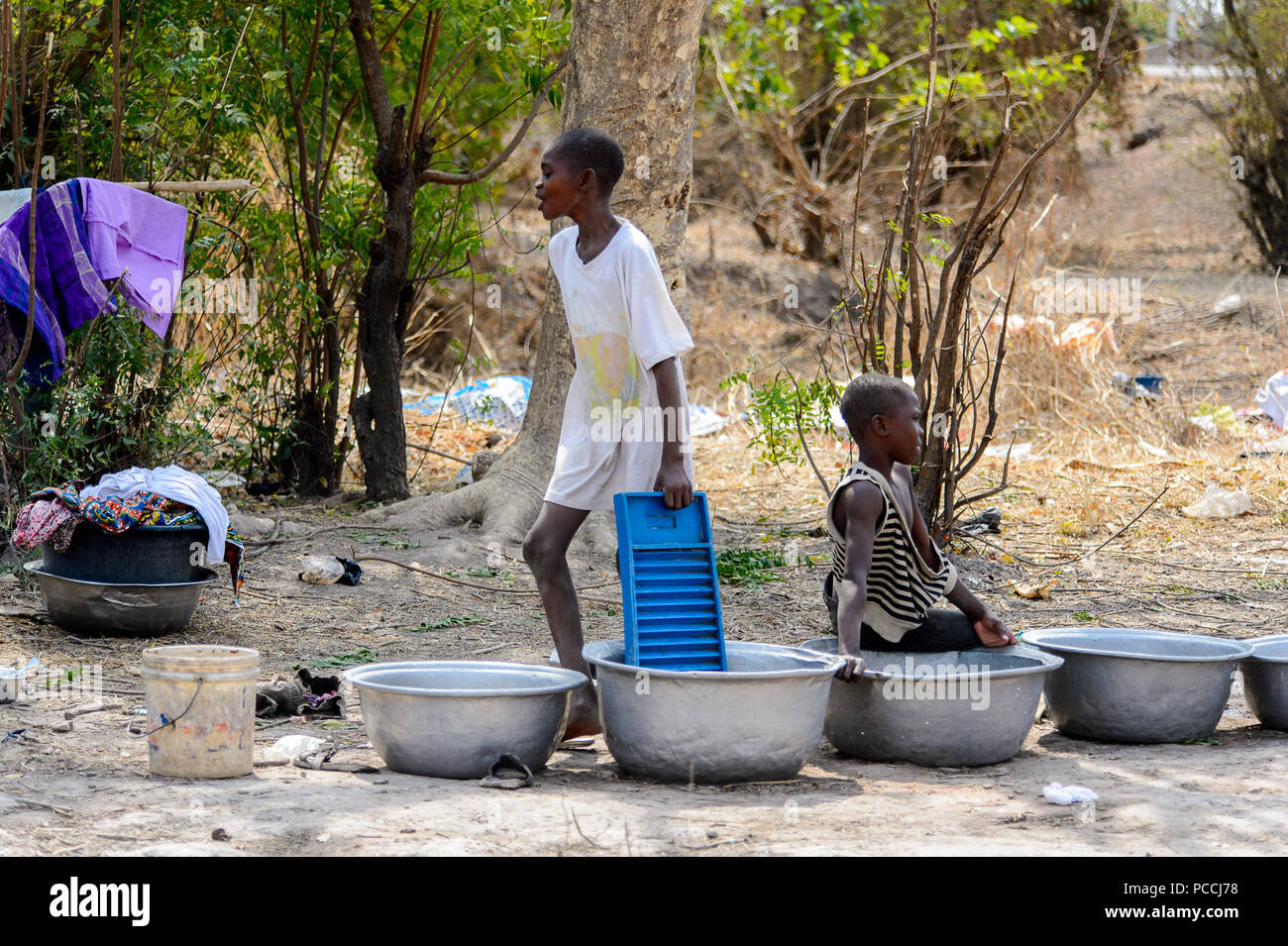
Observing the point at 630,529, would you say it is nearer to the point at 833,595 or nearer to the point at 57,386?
the point at 833,595

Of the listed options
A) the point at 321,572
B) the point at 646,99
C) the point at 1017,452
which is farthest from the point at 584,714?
the point at 1017,452

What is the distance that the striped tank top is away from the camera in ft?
12.3

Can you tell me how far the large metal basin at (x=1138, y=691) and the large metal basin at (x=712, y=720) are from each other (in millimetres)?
867

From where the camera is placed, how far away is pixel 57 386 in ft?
17.0

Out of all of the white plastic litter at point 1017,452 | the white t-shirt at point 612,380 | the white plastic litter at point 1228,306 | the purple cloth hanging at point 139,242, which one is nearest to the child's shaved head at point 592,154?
the white t-shirt at point 612,380

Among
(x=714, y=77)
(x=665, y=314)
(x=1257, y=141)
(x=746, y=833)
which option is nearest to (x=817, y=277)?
(x=714, y=77)

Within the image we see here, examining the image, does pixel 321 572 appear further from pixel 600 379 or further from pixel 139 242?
pixel 600 379

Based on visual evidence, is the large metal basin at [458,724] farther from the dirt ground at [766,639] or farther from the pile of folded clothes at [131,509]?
the pile of folded clothes at [131,509]

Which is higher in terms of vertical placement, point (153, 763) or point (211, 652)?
point (211, 652)

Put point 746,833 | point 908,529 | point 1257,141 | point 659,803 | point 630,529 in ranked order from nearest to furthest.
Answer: point 746,833
point 659,803
point 630,529
point 908,529
point 1257,141

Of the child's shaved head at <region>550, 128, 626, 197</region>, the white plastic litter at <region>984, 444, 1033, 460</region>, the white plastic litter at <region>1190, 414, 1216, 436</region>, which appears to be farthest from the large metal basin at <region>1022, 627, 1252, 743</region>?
the white plastic litter at <region>1190, 414, 1216, 436</region>

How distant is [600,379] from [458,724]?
1011 mm

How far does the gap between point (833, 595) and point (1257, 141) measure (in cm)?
1093

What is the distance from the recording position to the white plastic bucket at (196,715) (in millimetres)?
3240
